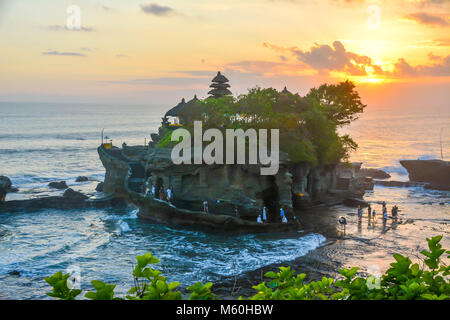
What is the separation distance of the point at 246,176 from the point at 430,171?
3069 cm

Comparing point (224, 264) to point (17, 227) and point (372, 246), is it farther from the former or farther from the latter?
Answer: point (17, 227)

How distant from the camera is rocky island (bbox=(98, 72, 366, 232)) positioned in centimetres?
3494

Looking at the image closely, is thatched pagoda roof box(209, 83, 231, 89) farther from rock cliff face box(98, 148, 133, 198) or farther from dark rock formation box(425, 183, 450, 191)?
dark rock formation box(425, 183, 450, 191)

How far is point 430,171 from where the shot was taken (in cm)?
5612

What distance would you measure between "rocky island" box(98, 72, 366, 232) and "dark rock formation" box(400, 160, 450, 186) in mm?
11824

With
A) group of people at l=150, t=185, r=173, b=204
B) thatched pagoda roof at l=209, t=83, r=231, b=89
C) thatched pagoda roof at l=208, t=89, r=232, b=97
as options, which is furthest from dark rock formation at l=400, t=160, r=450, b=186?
group of people at l=150, t=185, r=173, b=204

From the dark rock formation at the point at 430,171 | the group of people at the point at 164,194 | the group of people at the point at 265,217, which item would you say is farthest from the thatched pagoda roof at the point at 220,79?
the dark rock formation at the point at 430,171

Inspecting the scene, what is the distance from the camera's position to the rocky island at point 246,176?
3494cm

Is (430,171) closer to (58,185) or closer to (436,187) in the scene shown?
(436,187)

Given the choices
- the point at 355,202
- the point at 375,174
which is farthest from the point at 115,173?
the point at 375,174

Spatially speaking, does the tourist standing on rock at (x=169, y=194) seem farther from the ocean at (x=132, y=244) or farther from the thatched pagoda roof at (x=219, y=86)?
the thatched pagoda roof at (x=219, y=86)

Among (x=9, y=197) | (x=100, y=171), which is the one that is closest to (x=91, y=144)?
(x=100, y=171)

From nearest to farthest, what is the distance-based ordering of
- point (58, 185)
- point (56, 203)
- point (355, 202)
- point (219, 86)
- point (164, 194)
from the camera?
1. point (164, 194)
2. point (56, 203)
3. point (355, 202)
4. point (219, 86)
5. point (58, 185)

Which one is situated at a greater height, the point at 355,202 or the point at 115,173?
the point at 115,173
